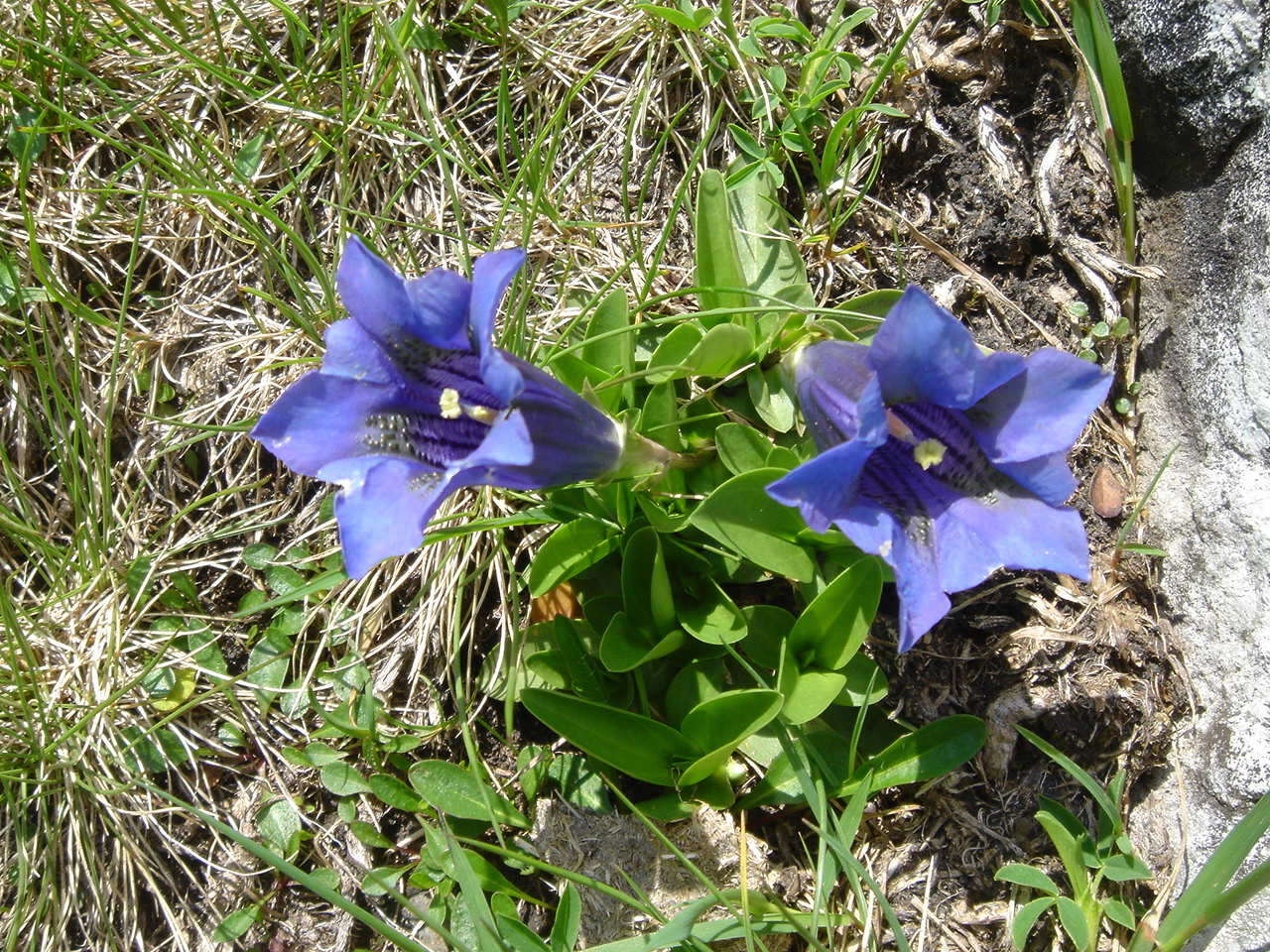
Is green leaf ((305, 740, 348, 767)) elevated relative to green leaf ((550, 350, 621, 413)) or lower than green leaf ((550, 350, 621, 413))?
lower

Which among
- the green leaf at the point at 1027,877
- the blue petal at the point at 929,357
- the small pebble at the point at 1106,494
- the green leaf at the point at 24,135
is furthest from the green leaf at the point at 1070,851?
the green leaf at the point at 24,135

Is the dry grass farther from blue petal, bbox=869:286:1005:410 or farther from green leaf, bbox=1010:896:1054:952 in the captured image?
green leaf, bbox=1010:896:1054:952

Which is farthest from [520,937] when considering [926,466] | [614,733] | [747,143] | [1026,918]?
[747,143]

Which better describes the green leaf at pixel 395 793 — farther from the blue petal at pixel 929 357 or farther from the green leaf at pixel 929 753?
the blue petal at pixel 929 357

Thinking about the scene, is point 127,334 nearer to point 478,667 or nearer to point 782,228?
point 478,667

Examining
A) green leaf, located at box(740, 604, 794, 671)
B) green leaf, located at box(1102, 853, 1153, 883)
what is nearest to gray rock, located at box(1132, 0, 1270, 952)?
green leaf, located at box(1102, 853, 1153, 883)
